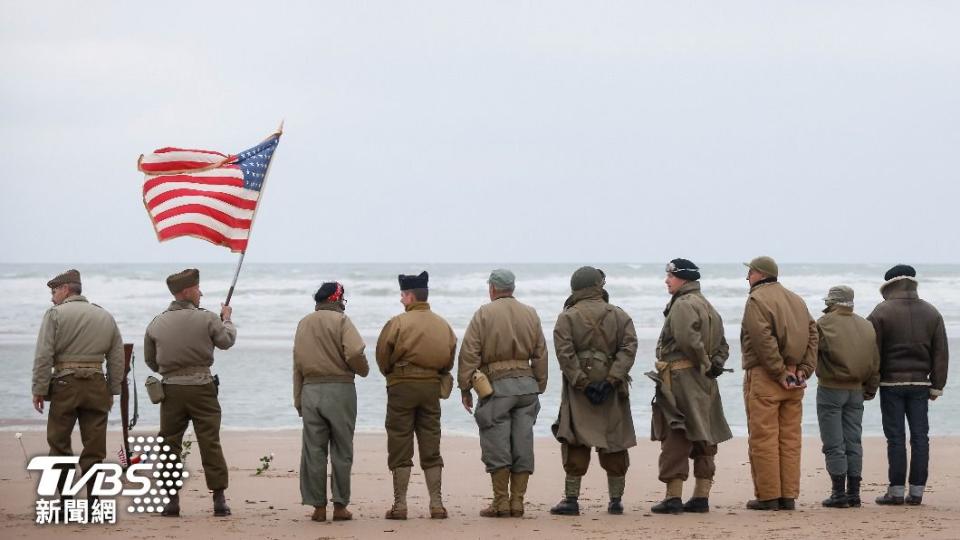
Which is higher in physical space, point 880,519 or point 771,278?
point 771,278

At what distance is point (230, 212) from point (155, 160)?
632 mm

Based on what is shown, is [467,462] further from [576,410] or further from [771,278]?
[771,278]

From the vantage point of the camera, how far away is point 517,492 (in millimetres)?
8602

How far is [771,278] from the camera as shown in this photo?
28.6 ft

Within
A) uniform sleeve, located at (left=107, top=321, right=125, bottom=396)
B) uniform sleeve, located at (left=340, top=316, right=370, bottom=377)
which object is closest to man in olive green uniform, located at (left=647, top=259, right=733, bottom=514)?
uniform sleeve, located at (left=340, top=316, right=370, bottom=377)

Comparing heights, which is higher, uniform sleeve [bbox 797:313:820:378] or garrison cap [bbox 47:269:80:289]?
garrison cap [bbox 47:269:80:289]

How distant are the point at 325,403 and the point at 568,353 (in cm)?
163

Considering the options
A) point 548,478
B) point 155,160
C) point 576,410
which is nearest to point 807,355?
point 576,410

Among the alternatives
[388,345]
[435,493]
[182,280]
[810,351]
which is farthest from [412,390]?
[810,351]

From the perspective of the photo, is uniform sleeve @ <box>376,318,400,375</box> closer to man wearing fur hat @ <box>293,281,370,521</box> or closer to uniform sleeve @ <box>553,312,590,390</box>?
man wearing fur hat @ <box>293,281,370,521</box>

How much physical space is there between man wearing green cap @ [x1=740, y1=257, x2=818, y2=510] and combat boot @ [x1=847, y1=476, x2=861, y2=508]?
19.6 inches

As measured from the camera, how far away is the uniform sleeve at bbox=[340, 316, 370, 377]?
8.28 m

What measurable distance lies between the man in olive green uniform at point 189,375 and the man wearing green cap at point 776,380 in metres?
3.46

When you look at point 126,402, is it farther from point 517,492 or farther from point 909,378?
point 909,378
